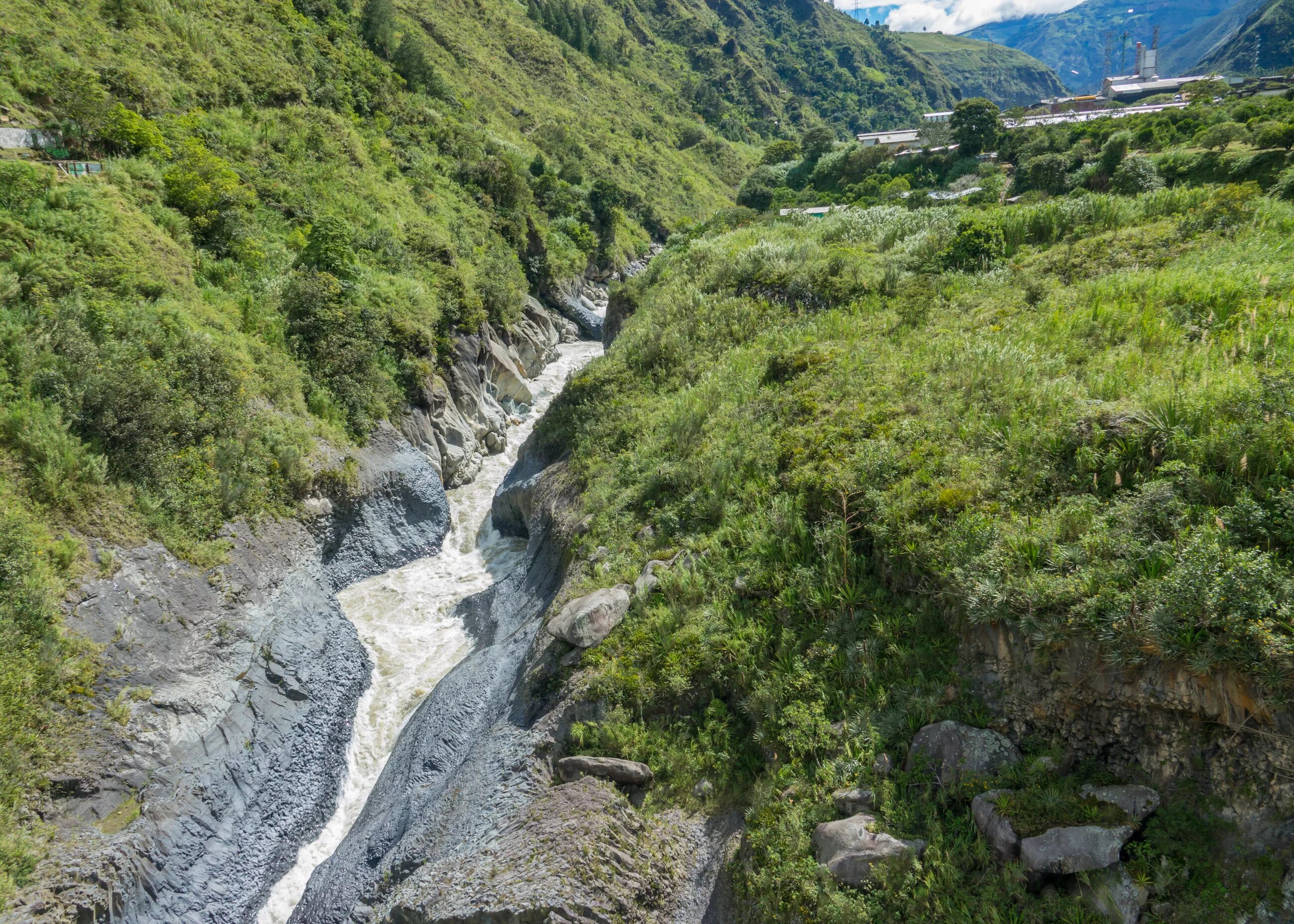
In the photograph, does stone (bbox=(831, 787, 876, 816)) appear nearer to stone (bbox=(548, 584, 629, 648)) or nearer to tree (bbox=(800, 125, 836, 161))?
stone (bbox=(548, 584, 629, 648))

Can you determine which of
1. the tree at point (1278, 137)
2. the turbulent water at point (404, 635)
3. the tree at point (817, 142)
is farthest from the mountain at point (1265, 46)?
the turbulent water at point (404, 635)

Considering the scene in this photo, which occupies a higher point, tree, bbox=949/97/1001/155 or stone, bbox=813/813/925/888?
tree, bbox=949/97/1001/155

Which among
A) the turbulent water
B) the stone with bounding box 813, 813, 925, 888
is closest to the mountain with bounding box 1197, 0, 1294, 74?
the turbulent water

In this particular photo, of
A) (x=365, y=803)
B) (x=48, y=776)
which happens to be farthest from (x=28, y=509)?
(x=365, y=803)

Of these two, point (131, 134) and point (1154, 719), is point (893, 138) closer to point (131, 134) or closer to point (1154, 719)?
point (131, 134)

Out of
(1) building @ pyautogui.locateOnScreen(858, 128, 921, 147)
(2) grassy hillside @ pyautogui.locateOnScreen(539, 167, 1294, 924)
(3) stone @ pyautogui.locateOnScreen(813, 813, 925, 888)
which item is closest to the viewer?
(2) grassy hillside @ pyautogui.locateOnScreen(539, 167, 1294, 924)

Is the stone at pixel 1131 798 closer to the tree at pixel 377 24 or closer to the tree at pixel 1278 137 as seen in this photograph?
the tree at pixel 1278 137

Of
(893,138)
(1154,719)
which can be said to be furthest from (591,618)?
(893,138)
